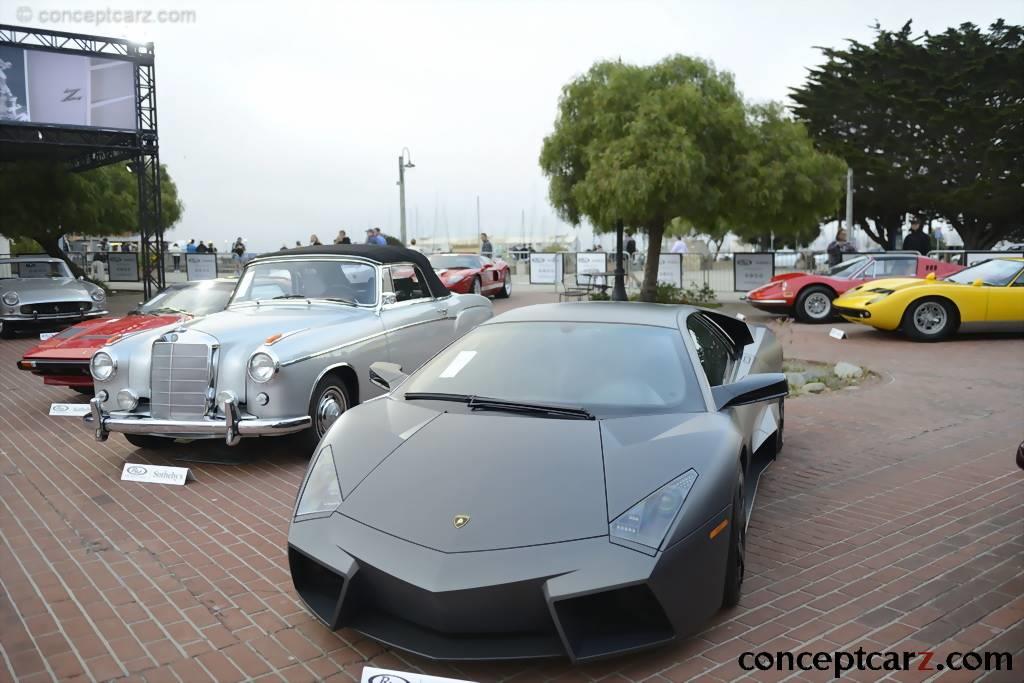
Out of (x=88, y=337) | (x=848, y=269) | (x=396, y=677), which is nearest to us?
(x=396, y=677)

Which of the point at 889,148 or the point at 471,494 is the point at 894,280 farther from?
the point at 889,148

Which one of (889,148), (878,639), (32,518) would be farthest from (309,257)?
(889,148)

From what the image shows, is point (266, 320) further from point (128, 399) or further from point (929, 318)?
point (929, 318)

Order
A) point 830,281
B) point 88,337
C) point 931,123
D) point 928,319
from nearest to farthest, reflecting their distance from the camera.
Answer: point 88,337 < point 928,319 < point 830,281 < point 931,123

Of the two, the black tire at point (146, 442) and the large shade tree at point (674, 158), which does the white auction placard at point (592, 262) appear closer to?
the large shade tree at point (674, 158)

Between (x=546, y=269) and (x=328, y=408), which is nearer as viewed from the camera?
(x=328, y=408)

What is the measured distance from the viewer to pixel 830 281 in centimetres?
1600

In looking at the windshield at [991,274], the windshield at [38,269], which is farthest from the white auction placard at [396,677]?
the windshield at [38,269]

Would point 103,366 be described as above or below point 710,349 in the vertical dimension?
below

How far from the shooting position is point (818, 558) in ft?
14.1

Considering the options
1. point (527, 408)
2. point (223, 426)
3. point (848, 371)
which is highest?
point (527, 408)

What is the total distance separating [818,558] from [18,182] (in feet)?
92.2

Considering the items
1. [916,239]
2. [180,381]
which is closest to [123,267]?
[916,239]

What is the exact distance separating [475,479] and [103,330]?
295 inches
